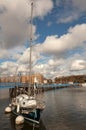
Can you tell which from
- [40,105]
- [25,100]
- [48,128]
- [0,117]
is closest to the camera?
[48,128]

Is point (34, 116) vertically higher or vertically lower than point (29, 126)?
higher

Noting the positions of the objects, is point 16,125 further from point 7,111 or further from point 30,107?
point 7,111

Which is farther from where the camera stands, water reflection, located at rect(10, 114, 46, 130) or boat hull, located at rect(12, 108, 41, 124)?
boat hull, located at rect(12, 108, 41, 124)

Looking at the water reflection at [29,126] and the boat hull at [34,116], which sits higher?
the boat hull at [34,116]

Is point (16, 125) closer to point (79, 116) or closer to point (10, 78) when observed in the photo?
point (79, 116)

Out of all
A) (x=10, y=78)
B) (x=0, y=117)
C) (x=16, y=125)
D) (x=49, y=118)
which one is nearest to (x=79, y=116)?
(x=49, y=118)

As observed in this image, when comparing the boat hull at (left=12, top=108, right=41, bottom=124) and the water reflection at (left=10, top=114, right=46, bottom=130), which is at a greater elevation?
the boat hull at (left=12, top=108, right=41, bottom=124)

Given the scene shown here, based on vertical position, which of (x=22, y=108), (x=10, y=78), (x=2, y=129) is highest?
(x=10, y=78)

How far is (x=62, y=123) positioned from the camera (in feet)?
133

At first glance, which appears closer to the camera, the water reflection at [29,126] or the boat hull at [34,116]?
the water reflection at [29,126]

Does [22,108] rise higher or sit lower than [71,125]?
higher

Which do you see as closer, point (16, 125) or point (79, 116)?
point (16, 125)

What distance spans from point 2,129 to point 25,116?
194 inches

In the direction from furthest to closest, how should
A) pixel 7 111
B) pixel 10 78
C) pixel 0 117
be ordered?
pixel 10 78, pixel 7 111, pixel 0 117
